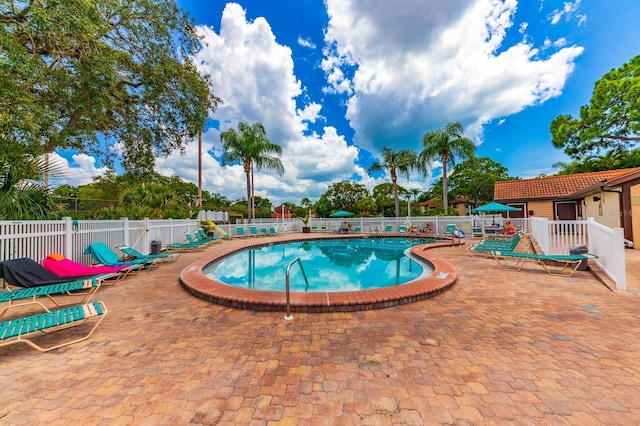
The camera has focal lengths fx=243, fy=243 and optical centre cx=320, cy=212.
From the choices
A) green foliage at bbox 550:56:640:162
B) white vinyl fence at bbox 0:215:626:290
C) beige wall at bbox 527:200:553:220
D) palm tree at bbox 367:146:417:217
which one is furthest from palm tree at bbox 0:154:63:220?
green foliage at bbox 550:56:640:162

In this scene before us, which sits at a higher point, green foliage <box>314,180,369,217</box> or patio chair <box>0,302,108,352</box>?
green foliage <box>314,180,369,217</box>

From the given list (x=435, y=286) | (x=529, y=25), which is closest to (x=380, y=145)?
(x=529, y=25)

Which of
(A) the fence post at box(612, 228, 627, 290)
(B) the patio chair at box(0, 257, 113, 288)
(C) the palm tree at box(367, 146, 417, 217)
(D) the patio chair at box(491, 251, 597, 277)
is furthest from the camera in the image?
(C) the palm tree at box(367, 146, 417, 217)

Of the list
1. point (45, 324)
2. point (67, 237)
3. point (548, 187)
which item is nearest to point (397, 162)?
point (548, 187)

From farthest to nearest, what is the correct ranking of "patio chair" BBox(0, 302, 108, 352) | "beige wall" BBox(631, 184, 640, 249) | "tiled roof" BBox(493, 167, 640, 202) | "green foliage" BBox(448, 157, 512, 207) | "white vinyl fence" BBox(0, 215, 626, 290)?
"green foliage" BBox(448, 157, 512, 207) → "tiled roof" BBox(493, 167, 640, 202) → "beige wall" BBox(631, 184, 640, 249) → "white vinyl fence" BBox(0, 215, 626, 290) → "patio chair" BBox(0, 302, 108, 352)

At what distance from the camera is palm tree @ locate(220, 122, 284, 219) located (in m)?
20.6

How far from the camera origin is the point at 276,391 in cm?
197

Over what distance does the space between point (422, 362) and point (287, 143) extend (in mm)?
23302

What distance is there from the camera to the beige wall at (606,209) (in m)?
10.2

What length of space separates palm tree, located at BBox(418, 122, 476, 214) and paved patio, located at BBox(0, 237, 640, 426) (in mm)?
18315

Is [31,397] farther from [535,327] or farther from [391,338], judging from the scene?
[535,327]

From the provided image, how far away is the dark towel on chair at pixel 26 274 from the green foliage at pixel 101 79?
117 inches

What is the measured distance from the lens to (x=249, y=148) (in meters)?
20.8

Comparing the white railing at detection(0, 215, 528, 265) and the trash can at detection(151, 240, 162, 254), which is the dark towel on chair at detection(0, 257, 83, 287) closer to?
the white railing at detection(0, 215, 528, 265)
